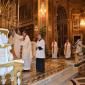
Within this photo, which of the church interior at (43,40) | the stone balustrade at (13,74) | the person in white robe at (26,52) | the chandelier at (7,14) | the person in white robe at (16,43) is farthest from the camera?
the chandelier at (7,14)

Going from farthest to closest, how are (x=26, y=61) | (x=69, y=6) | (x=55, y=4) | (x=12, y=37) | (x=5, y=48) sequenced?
1. (x=69, y=6)
2. (x=55, y=4)
3. (x=12, y=37)
4. (x=26, y=61)
5. (x=5, y=48)

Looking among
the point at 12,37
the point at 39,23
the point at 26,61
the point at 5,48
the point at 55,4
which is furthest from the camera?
the point at 55,4

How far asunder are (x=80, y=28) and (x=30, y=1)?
267 inches

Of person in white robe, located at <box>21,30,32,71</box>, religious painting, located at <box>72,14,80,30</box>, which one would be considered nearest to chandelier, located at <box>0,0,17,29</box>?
person in white robe, located at <box>21,30,32,71</box>

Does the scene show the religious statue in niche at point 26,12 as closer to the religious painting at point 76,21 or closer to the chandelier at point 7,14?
the chandelier at point 7,14

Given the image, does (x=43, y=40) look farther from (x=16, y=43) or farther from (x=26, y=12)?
(x=26, y=12)

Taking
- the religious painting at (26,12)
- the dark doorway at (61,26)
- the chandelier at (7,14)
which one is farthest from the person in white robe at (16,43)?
the dark doorway at (61,26)

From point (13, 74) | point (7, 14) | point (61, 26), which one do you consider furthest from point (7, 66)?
point (61, 26)

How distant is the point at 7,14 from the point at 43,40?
4.89 meters

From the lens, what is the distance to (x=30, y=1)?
22031mm

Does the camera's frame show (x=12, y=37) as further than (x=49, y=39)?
No

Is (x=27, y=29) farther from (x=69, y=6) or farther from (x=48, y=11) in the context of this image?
(x=69, y=6)

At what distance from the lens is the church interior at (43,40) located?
8.80 meters

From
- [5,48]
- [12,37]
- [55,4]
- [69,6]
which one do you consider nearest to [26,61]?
[12,37]
